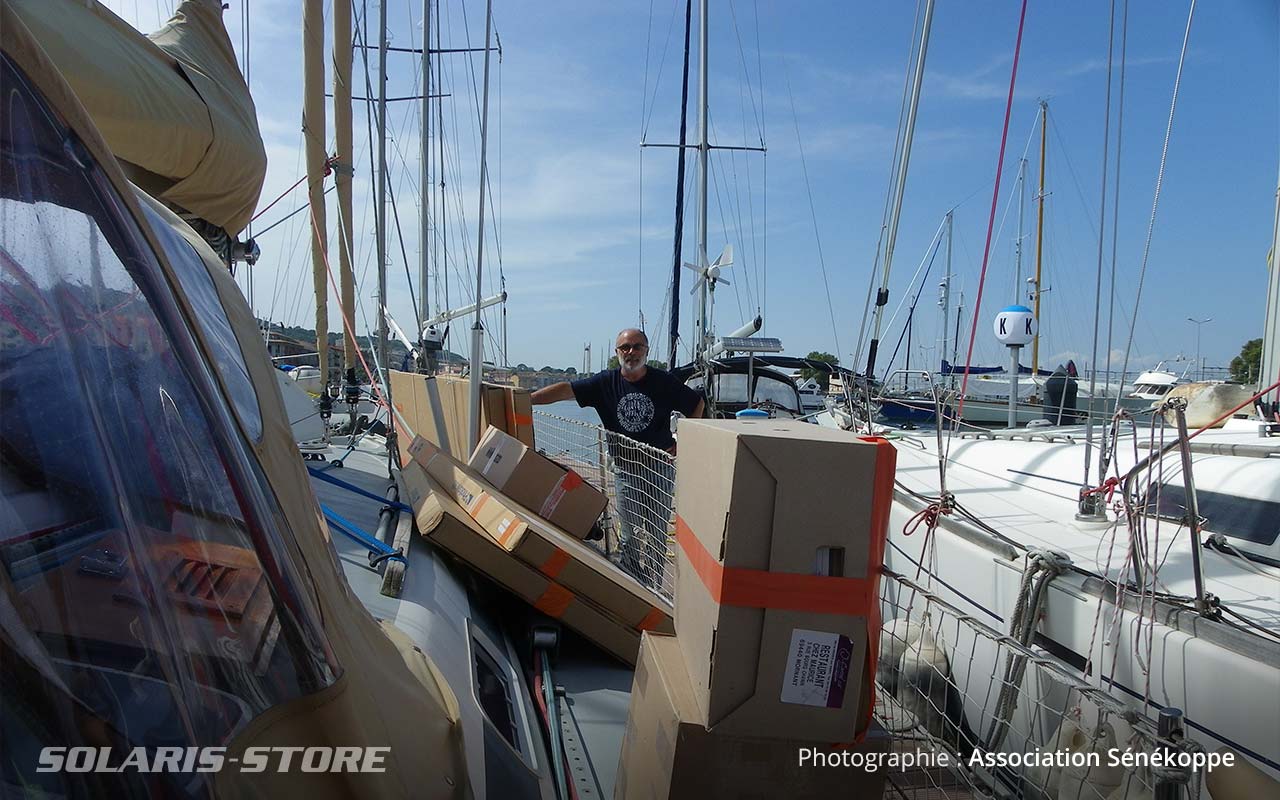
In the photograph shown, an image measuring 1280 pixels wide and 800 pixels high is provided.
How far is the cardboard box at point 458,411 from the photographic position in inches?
212

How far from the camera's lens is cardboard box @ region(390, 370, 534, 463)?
5391 mm

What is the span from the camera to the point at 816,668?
5.68 ft

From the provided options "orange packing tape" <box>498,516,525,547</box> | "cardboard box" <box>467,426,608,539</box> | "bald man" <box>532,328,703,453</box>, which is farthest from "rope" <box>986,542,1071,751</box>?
"bald man" <box>532,328,703,453</box>

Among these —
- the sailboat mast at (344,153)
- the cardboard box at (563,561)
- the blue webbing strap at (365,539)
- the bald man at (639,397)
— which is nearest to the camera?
the blue webbing strap at (365,539)

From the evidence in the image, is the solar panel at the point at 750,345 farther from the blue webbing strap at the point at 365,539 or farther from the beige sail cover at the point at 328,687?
the beige sail cover at the point at 328,687

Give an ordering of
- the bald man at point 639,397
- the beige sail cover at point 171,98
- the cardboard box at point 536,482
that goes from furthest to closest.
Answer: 1. the bald man at point 639,397
2. the cardboard box at point 536,482
3. the beige sail cover at point 171,98

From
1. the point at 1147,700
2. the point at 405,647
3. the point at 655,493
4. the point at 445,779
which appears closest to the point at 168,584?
the point at 445,779

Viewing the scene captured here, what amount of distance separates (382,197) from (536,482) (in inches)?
183

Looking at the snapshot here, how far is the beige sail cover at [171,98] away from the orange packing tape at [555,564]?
2327mm

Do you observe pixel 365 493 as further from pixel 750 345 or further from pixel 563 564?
pixel 750 345

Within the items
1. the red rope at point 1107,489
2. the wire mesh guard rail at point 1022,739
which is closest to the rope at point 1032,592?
the wire mesh guard rail at point 1022,739

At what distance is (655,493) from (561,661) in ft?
4.39

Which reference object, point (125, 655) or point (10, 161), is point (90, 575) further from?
point (10, 161)

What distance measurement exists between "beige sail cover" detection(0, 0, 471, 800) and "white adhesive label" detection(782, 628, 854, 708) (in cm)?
80
